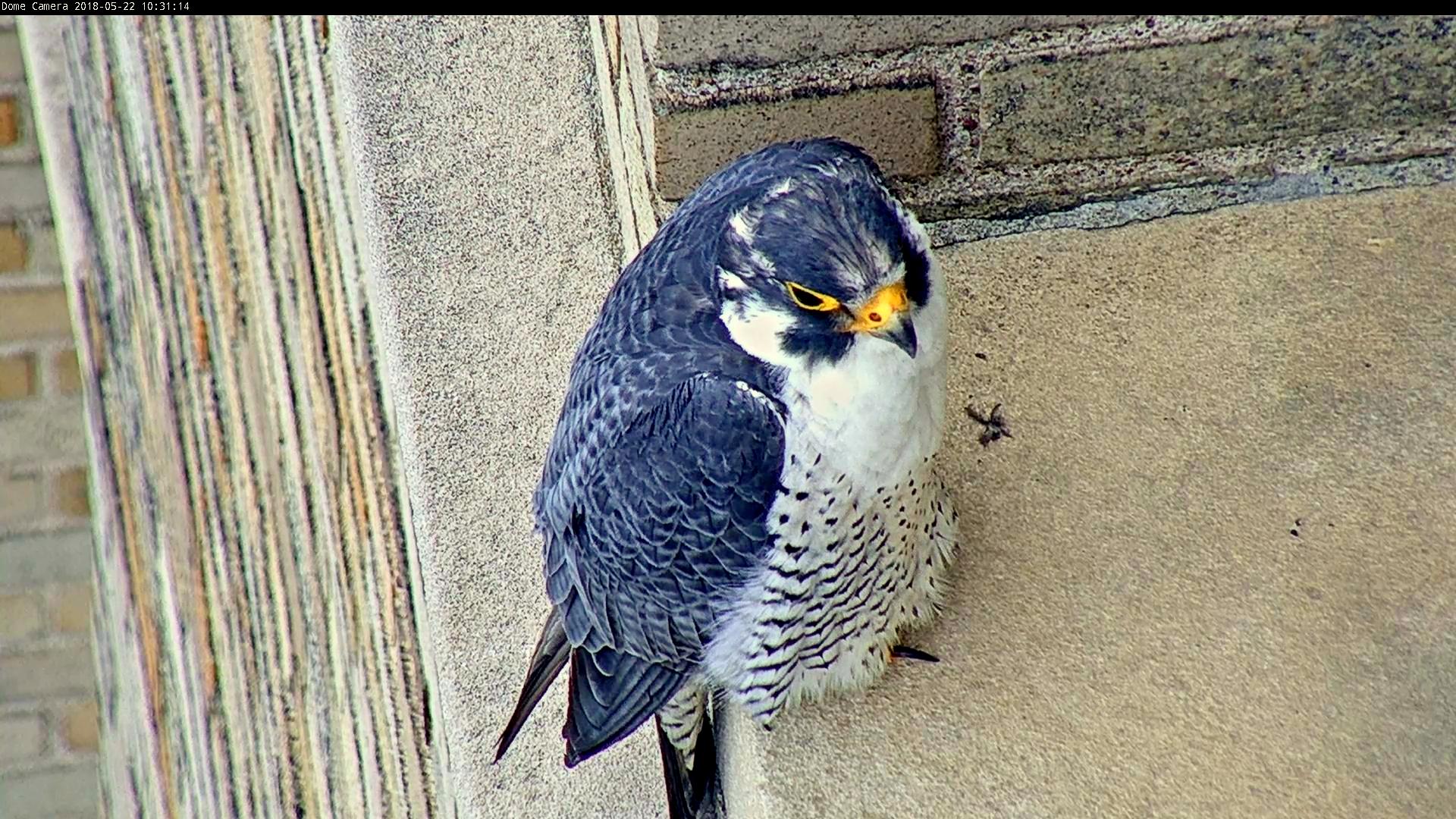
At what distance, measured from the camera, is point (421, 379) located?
76.8 inches

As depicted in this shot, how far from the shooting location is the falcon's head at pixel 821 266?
4.15ft

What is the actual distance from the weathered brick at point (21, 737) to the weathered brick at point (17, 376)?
1.11 meters

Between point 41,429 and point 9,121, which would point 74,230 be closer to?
point 9,121

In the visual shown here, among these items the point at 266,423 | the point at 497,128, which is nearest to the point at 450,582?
the point at 497,128

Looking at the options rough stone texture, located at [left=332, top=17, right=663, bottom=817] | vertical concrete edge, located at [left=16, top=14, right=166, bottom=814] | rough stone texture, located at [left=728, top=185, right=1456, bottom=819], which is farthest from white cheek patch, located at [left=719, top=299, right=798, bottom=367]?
vertical concrete edge, located at [left=16, top=14, right=166, bottom=814]

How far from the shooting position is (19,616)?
443cm

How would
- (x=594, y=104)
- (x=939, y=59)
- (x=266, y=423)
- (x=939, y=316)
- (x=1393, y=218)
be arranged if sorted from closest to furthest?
1. (x=939, y=316)
2. (x=939, y=59)
3. (x=1393, y=218)
4. (x=594, y=104)
5. (x=266, y=423)

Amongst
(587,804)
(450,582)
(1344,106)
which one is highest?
(1344,106)

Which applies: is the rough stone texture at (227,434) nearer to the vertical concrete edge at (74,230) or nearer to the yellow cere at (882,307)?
the vertical concrete edge at (74,230)

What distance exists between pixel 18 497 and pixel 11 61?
53.8 inches

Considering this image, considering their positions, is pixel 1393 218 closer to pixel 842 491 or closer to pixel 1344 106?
pixel 1344 106

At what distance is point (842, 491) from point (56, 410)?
11.8ft

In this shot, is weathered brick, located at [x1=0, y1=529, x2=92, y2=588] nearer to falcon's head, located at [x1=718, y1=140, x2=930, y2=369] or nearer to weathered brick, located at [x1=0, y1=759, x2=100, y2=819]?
weathered brick, located at [x1=0, y1=759, x2=100, y2=819]

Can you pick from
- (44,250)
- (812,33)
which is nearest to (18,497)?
(44,250)
